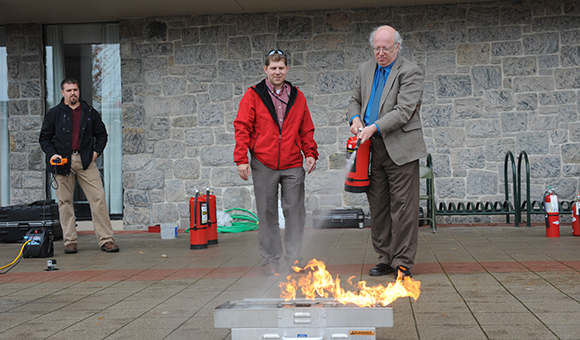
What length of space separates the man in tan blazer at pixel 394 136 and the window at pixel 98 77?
597cm

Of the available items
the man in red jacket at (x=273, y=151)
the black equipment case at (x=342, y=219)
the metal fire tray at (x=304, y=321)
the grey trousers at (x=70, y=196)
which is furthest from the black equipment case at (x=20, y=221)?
the metal fire tray at (x=304, y=321)

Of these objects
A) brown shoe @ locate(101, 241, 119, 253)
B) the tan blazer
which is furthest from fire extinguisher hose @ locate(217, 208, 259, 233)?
the tan blazer

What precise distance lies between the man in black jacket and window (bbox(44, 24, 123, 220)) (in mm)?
2734

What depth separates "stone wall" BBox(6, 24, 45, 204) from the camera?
9148 millimetres

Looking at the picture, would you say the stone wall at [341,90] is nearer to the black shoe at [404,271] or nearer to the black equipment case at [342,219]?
the black equipment case at [342,219]

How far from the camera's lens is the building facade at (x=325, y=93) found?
8406 millimetres

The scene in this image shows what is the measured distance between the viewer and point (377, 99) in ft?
14.4

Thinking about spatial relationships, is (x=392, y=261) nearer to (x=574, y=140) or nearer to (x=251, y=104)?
(x=251, y=104)

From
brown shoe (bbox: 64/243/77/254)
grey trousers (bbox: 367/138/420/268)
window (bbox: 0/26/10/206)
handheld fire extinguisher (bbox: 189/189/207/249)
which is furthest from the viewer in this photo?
window (bbox: 0/26/10/206)

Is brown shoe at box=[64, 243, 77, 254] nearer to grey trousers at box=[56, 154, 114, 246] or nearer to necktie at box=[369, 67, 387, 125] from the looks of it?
grey trousers at box=[56, 154, 114, 246]

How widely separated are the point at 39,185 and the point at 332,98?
4994 millimetres


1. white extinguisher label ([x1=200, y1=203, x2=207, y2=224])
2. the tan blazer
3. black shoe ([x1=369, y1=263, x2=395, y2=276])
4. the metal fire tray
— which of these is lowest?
black shoe ([x1=369, y1=263, x2=395, y2=276])

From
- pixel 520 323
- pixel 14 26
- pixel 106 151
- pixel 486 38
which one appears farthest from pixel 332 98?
pixel 520 323

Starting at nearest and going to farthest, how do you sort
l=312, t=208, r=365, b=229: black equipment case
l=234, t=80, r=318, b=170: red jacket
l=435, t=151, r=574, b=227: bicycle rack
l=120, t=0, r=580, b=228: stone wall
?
l=234, t=80, r=318, b=170: red jacket, l=435, t=151, r=574, b=227: bicycle rack, l=312, t=208, r=365, b=229: black equipment case, l=120, t=0, r=580, b=228: stone wall
